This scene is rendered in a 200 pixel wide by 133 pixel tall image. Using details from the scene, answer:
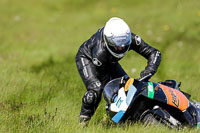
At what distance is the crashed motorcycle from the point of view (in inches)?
184

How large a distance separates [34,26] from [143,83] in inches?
579

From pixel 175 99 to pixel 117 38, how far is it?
1258mm

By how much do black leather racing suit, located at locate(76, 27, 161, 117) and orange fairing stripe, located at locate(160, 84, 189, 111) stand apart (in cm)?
51

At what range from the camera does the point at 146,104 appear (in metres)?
4.93

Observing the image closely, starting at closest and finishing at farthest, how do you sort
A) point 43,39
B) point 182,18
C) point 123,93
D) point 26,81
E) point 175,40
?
1. point 123,93
2. point 26,81
3. point 175,40
4. point 43,39
5. point 182,18

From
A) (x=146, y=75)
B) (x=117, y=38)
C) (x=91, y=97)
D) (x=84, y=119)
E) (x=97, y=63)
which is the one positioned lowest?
(x=84, y=119)

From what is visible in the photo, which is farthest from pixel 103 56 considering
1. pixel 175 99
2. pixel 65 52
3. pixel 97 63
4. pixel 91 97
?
pixel 65 52

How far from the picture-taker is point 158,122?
4781mm

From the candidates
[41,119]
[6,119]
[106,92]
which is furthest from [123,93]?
[6,119]

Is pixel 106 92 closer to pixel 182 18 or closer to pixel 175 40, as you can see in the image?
pixel 175 40

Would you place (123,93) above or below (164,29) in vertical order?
below

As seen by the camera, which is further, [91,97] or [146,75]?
[91,97]

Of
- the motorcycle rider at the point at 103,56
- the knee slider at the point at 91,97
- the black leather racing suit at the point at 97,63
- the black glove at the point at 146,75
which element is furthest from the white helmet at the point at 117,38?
the knee slider at the point at 91,97

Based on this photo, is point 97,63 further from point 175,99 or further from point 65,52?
point 65,52
